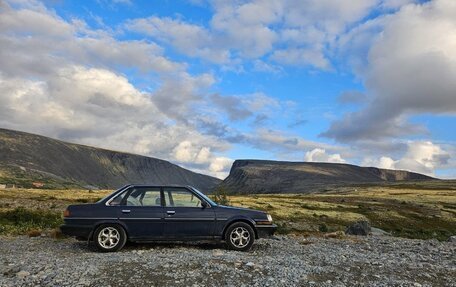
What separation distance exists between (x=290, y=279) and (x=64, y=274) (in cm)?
534

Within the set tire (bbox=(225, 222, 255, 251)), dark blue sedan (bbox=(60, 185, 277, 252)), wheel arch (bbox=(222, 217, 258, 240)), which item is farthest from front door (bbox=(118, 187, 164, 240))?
tire (bbox=(225, 222, 255, 251))

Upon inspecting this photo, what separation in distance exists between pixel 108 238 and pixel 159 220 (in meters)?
1.71

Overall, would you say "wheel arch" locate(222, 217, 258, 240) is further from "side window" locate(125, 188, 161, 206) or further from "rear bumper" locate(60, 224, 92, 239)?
"rear bumper" locate(60, 224, 92, 239)

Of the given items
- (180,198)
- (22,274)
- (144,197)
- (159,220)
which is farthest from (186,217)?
(22,274)

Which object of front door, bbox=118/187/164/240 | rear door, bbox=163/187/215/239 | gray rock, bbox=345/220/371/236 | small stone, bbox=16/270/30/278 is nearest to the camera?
small stone, bbox=16/270/30/278

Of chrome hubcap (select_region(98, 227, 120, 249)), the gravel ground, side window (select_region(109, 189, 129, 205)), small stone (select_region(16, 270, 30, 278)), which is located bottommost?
small stone (select_region(16, 270, 30, 278))

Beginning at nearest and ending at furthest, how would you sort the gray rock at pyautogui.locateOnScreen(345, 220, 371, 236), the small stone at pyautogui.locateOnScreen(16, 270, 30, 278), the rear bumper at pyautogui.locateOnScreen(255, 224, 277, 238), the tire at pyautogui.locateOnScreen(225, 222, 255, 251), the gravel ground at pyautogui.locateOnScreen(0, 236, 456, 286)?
the gravel ground at pyautogui.locateOnScreen(0, 236, 456, 286) → the small stone at pyautogui.locateOnScreen(16, 270, 30, 278) → the tire at pyautogui.locateOnScreen(225, 222, 255, 251) → the rear bumper at pyautogui.locateOnScreen(255, 224, 277, 238) → the gray rock at pyautogui.locateOnScreen(345, 220, 371, 236)

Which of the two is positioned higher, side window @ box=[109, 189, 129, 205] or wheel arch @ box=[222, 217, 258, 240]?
side window @ box=[109, 189, 129, 205]

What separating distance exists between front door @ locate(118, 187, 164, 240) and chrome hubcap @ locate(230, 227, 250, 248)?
2416mm

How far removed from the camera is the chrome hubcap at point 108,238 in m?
13.6

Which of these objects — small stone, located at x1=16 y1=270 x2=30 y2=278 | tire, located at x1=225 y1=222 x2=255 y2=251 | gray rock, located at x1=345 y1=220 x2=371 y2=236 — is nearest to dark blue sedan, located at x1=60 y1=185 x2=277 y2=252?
tire, located at x1=225 y1=222 x2=255 y2=251

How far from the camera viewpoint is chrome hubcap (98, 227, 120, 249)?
13633 mm

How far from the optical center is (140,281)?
959 cm

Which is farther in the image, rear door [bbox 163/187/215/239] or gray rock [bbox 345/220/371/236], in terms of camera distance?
gray rock [bbox 345/220/371/236]
